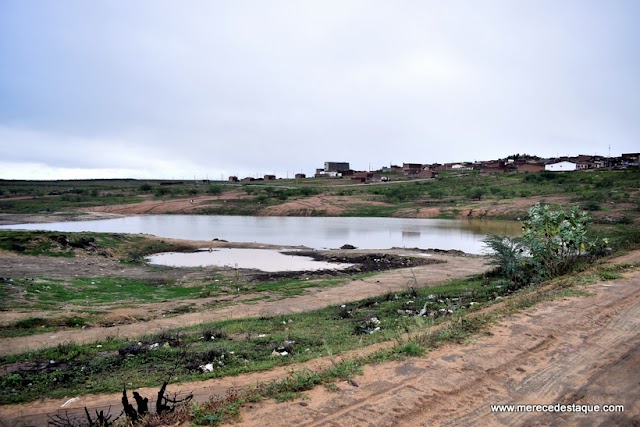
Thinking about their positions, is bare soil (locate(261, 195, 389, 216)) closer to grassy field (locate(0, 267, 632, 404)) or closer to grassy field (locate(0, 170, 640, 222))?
grassy field (locate(0, 170, 640, 222))

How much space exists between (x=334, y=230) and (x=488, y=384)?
128 feet

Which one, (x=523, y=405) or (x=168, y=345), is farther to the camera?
(x=168, y=345)

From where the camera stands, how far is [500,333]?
6.86 metres

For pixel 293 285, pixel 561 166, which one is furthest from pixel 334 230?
pixel 561 166

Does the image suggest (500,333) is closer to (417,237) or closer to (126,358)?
(126,358)

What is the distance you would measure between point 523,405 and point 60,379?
24.2 ft

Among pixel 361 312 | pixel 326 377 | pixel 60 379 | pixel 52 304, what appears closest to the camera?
pixel 326 377

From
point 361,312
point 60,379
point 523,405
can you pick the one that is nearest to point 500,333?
point 523,405

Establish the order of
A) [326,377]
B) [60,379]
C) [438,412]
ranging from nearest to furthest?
1. [438,412]
2. [326,377]
3. [60,379]

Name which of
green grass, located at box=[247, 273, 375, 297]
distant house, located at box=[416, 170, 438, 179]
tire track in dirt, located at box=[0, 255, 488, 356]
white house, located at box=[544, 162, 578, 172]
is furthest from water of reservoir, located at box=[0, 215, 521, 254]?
white house, located at box=[544, 162, 578, 172]

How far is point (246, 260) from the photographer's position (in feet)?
86.7

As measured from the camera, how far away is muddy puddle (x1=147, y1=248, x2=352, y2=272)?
24.0 meters

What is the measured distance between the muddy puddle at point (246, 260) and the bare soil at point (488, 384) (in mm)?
15949

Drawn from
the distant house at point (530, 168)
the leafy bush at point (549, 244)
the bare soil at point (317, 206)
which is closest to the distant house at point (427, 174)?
the distant house at point (530, 168)
